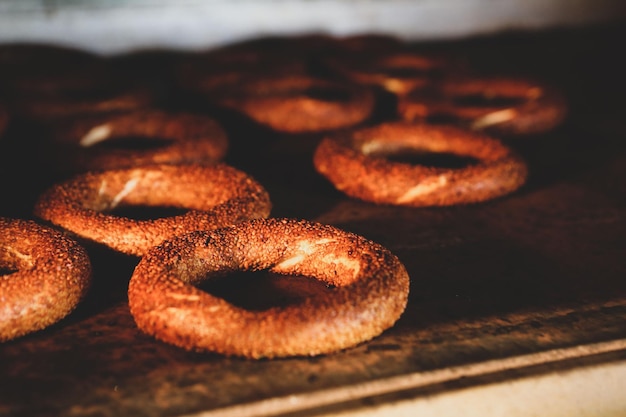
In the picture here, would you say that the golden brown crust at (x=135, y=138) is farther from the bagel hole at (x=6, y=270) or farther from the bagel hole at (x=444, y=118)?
the bagel hole at (x=444, y=118)

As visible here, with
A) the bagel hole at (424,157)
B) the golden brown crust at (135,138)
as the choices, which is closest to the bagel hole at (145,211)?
the golden brown crust at (135,138)

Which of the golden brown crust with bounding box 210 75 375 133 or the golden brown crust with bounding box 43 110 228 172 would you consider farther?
the golden brown crust with bounding box 210 75 375 133

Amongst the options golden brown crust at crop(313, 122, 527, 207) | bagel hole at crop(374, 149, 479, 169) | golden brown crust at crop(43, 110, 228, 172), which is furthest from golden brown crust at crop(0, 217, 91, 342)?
bagel hole at crop(374, 149, 479, 169)

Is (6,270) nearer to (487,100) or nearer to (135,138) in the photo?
(135,138)

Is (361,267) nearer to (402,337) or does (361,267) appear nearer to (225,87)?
(402,337)

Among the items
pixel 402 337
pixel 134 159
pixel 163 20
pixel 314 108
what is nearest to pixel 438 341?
pixel 402 337

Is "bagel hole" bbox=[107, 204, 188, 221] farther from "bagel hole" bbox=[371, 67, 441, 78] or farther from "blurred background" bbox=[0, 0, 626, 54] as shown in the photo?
"blurred background" bbox=[0, 0, 626, 54]

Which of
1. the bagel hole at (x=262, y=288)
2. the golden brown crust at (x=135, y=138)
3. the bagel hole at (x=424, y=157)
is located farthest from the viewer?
the bagel hole at (x=424, y=157)
